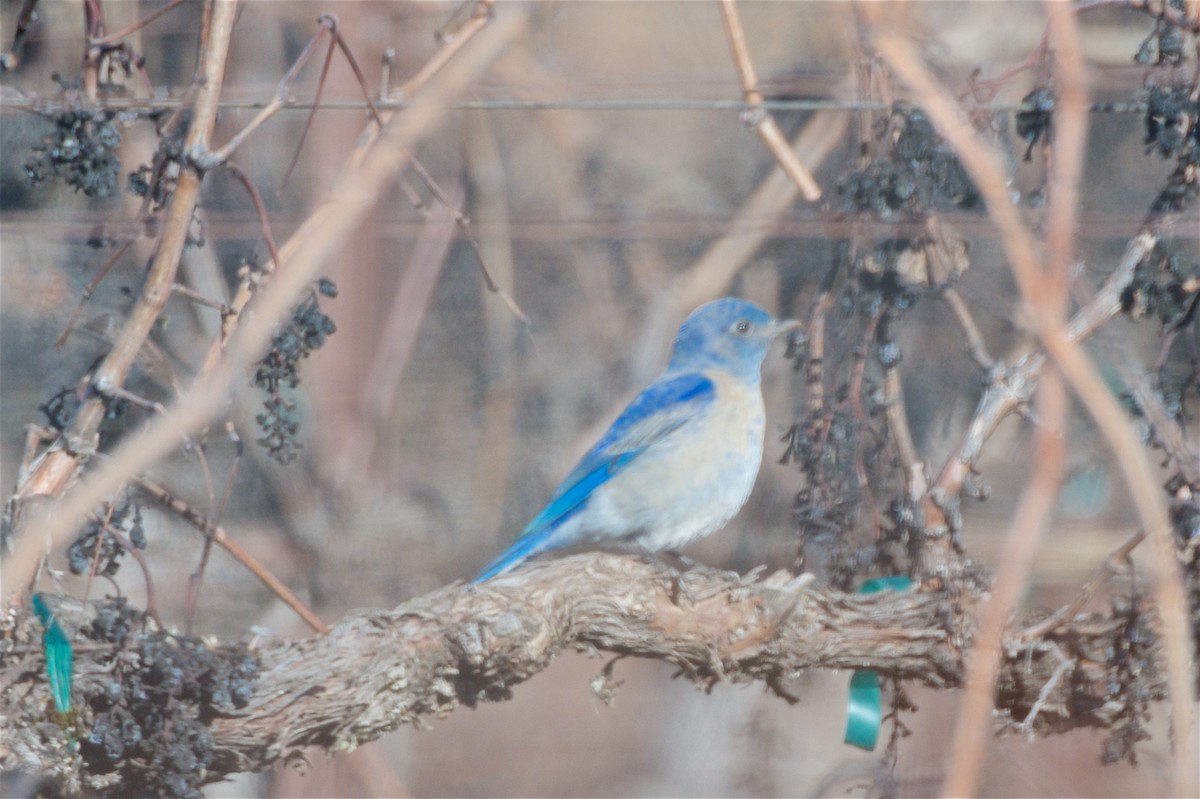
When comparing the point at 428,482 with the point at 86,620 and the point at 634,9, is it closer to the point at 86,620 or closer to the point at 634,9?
the point at 86,620

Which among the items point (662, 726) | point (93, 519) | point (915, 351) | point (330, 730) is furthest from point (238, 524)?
point (915, 351)

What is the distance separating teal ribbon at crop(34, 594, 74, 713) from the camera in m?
1.29

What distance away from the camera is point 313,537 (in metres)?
1.62

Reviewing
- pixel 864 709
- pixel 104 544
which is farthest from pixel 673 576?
pixel 104 544

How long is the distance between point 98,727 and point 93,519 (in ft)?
0.83

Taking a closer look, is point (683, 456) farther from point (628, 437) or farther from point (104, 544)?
point (104, 544)

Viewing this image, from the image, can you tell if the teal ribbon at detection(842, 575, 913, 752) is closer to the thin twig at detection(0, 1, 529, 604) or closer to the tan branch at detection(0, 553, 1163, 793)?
the tan branch at detection(0, 553, 1163, 793)

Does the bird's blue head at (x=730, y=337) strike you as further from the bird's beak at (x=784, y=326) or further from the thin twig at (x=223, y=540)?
the thin twig at (x=223, y=540)

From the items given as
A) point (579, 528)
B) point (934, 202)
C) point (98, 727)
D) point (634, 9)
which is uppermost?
point (634, 9)

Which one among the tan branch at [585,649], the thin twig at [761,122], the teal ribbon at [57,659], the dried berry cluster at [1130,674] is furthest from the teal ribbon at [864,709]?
the teal ribbon at [57,659]

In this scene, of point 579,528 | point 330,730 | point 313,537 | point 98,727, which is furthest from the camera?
point 313,537

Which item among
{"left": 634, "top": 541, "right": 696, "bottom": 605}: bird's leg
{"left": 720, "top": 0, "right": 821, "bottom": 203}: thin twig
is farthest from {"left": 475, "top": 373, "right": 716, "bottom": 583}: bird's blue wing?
{"left": 720, "top": 0, "right": 821, "bottom": 203}: thin twig

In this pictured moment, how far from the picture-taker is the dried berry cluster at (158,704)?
1.27 m

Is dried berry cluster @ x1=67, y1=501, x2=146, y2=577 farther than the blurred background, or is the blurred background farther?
the blurred background
